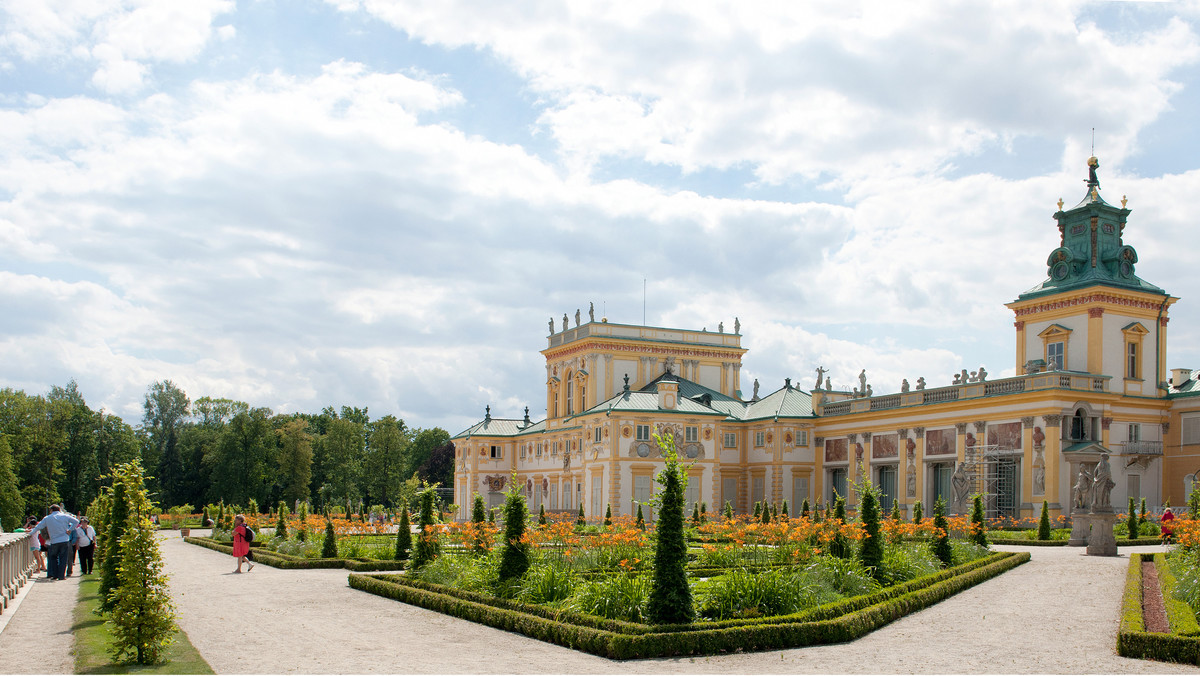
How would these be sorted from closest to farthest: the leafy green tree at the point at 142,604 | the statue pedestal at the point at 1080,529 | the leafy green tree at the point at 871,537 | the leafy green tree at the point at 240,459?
1. the leafy green tree at the point at 142,604
2. the leafy green tree at the point at 871,537
3. the statue pedestal at the point at 1080,529
4. the leafy green tree at the point at 240,459

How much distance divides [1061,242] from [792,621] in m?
39.7

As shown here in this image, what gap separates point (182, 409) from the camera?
322ft

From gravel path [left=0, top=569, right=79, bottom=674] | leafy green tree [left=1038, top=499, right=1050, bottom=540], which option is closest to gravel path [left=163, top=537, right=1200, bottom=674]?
gravel path [left=0, top=569, right=79, bottom=674]

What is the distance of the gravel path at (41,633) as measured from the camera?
13.2 metres

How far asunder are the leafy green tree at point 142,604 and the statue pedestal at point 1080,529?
2798 centimetres

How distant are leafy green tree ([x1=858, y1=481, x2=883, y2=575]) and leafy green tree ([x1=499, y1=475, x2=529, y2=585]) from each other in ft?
21.9

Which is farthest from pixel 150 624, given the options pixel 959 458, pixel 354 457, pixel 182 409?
pixel 182 409

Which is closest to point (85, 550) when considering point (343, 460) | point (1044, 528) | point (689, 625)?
point (689, 625)

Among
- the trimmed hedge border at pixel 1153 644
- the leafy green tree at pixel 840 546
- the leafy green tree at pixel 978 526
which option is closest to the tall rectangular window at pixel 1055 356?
the leafy green tree at pixel 978 526

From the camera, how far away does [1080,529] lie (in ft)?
105

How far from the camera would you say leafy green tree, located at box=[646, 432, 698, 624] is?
49.8ft

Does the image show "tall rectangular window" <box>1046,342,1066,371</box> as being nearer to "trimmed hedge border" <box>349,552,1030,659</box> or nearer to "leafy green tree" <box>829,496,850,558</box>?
"leafy green tree" <box>829,496,850,558</box>

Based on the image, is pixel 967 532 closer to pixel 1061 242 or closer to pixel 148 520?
pixel 148 520

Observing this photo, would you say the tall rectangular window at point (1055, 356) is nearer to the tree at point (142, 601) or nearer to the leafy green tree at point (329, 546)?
the leafy green tree at point (329, 546)
